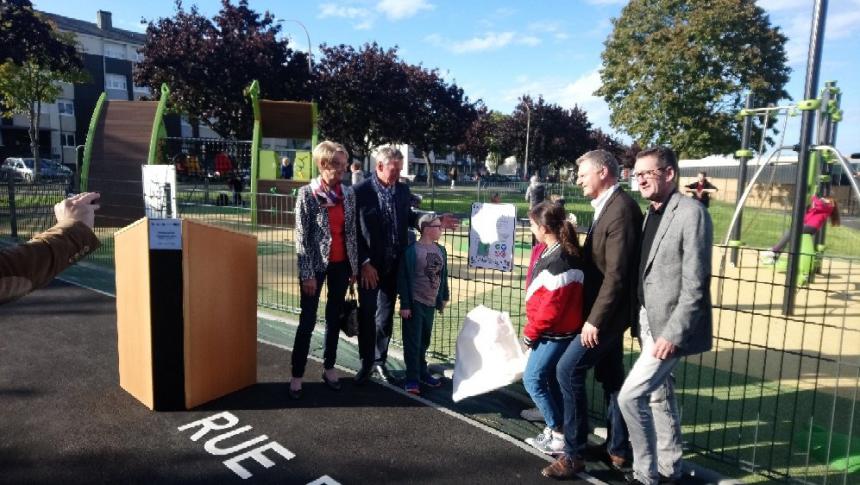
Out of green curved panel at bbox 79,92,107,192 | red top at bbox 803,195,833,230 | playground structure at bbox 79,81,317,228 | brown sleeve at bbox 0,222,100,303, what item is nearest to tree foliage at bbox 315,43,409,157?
playground structure at bbox 79,81,317,228

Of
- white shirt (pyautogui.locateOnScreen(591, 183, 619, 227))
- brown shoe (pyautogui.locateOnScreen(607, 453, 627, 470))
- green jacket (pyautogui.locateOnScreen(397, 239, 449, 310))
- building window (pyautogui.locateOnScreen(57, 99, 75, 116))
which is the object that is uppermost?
building window (pyautogui.locateOnScreen(57, 99, 75, 116))

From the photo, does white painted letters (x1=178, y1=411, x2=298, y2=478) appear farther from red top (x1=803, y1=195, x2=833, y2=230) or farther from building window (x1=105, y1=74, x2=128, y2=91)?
building window (x1=105, y1=74, x2=128, y2=91)

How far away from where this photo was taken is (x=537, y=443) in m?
3.47

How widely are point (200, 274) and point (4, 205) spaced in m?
9.40

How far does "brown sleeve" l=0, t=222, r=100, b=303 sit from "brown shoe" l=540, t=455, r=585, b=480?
2.57m

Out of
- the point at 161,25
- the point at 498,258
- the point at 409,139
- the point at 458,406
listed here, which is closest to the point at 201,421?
the point at 458,406

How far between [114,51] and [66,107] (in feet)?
26.6

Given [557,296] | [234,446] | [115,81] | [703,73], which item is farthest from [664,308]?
[115,81]

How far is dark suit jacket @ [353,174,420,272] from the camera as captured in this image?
4055 millimetres

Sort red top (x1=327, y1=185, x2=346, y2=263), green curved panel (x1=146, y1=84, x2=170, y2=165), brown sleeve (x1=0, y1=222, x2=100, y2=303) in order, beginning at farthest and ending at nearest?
green curved panel (x1=146, y1=84, x2=170, y2=165), red top (x1=327, y1=185, x2=346, y2=263), brown sleeve (x1=0, y1=222, x2=100, y2=303)

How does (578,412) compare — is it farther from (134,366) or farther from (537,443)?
(134,366)

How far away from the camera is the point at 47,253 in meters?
2.01

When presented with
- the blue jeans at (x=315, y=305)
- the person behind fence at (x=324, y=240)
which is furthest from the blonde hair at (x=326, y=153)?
the blue jeans at (x=315, y=305)

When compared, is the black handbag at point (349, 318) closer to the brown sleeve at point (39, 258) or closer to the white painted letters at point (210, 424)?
the white painted letters at point (210, 424)
